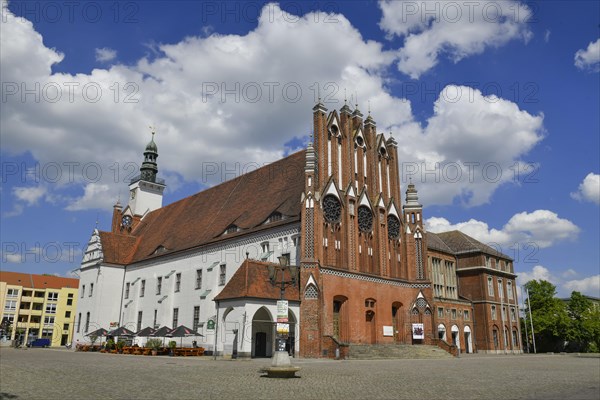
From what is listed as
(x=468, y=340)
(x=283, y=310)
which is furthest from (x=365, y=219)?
(x=468, y=340)

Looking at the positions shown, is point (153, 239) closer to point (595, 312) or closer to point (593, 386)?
point (593, 386)

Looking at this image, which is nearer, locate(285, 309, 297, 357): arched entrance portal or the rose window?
locate(285, 309, 297, 357): arched entrance portal

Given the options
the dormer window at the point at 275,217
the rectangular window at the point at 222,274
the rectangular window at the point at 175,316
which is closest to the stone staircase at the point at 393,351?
the dormer window at the point at 275,217

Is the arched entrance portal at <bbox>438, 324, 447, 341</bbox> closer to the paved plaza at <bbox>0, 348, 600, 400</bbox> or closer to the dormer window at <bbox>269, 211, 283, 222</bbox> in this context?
the dormer window at <bbox>269, 211, 283, 222</bbox>

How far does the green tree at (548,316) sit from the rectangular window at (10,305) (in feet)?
303

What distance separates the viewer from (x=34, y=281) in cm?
10188

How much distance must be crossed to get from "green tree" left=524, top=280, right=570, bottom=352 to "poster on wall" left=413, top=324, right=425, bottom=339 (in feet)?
91.9

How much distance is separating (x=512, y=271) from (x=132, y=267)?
51578 mm

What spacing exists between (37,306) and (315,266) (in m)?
84.1

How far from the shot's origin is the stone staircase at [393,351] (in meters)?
A: 37.3

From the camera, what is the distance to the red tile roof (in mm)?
99481

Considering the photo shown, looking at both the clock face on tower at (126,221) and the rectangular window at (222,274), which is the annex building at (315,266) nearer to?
the rectangular window at (222,274)

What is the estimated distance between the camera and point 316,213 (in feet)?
126

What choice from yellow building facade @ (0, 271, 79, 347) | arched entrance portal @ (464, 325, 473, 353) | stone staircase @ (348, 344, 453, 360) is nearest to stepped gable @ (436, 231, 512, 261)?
arched entrance portal @ (464, 325, 473, 353)
